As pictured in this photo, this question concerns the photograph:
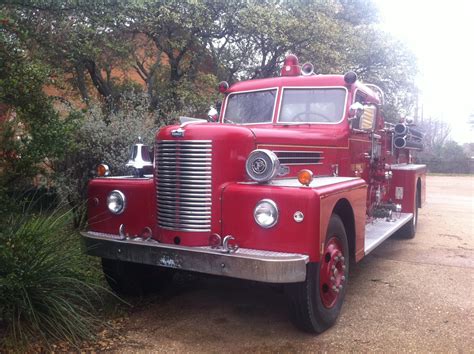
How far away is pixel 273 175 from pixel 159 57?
10.9 m

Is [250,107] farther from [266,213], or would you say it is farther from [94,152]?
[94,152]

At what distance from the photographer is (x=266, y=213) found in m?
3.57

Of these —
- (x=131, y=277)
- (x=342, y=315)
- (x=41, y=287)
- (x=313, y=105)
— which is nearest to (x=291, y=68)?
(x=313, y=105)

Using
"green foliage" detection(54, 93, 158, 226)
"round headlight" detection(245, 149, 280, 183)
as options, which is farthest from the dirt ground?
"green foliage" detection(54, 93, 158, 226)

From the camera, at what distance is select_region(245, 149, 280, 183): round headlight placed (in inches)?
146

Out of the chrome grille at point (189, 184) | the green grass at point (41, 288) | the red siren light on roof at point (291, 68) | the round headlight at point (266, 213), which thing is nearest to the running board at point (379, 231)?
the round headlight at point (266, 213)

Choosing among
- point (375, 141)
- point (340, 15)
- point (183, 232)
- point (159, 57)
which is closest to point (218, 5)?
point (159, 57)

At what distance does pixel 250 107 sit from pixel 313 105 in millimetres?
767

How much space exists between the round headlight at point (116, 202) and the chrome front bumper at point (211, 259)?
29 centimetres

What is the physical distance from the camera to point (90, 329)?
3824 millimetres

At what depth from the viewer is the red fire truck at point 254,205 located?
3498 mm

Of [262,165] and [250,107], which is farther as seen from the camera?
[250,107]

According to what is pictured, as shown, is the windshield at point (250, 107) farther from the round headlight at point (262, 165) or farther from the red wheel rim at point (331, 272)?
the red wheel rim at point (331, 272)

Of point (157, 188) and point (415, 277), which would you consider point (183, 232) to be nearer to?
point (157, 188)
